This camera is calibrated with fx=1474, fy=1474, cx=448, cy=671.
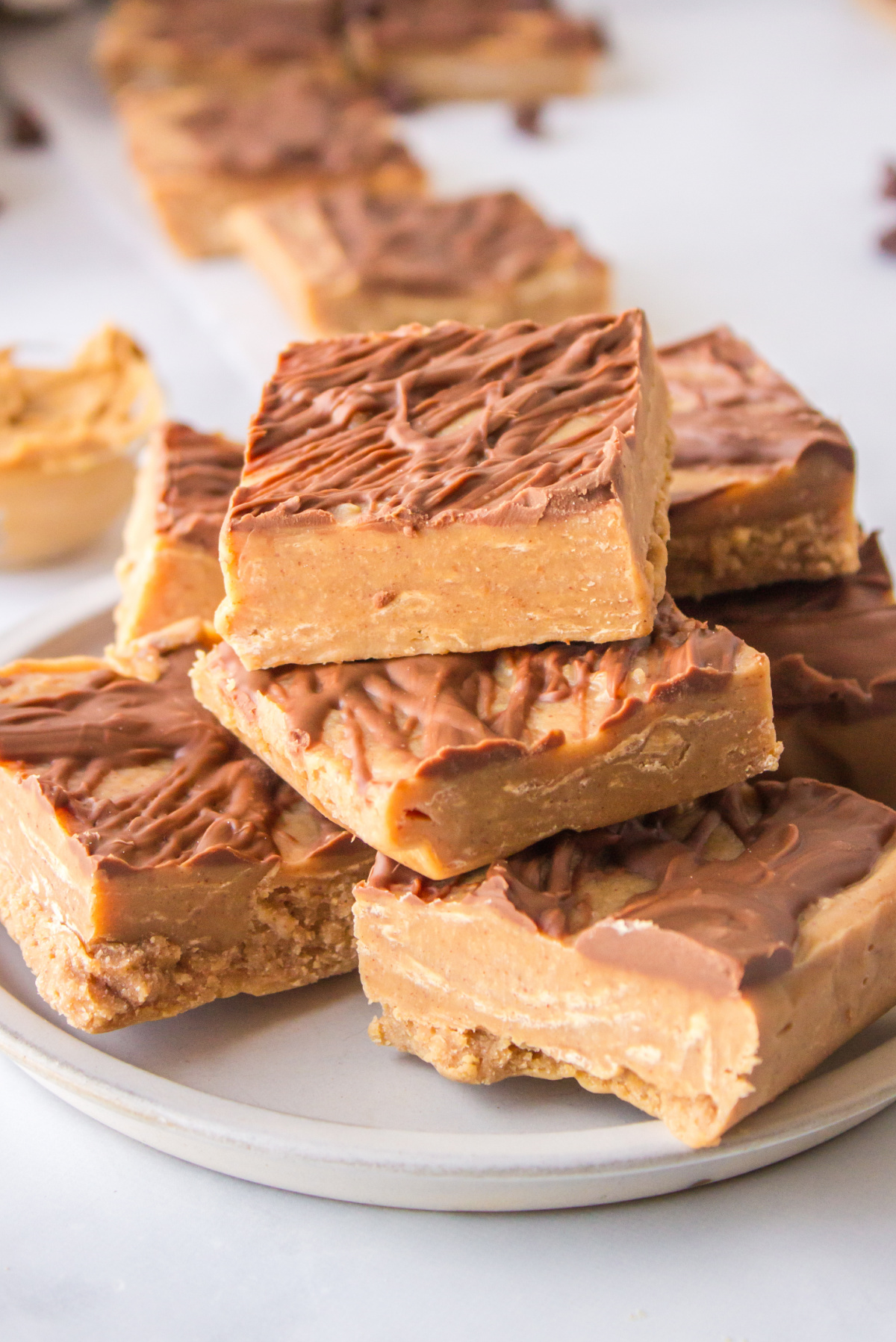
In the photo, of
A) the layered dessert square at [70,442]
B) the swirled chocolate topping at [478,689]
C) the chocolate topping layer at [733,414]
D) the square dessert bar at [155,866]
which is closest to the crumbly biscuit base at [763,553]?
the chocolate topping layer at [733,414]

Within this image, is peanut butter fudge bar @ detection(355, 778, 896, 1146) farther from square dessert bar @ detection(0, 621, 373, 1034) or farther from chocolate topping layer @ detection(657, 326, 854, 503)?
chocolate topping layer @ detection(657, 326, 854, 503)

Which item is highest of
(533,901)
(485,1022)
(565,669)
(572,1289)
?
(565,669)

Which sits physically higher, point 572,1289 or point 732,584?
point 732,584

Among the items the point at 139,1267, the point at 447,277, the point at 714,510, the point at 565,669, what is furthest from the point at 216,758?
the point at 447,277

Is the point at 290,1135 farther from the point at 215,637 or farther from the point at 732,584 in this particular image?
the point at 732,584

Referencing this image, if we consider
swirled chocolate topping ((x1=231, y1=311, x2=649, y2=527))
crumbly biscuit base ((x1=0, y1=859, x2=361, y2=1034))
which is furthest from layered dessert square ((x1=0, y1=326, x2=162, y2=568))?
crumbly biscuit base ((x1=0, y1=859, x2=361, y2=1034))

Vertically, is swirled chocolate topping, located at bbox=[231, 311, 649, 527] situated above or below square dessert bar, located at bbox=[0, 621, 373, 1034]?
above
